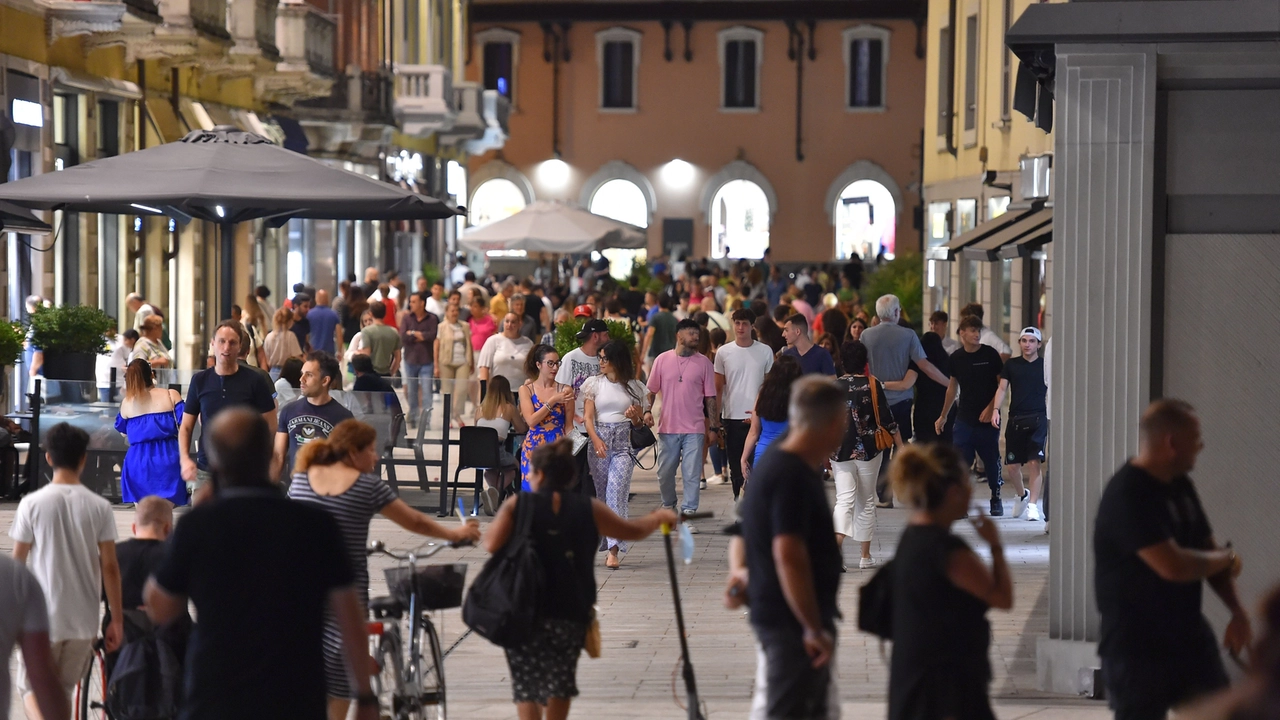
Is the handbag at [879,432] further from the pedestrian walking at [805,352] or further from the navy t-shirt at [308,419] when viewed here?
the navy t-shirt at [308,419]

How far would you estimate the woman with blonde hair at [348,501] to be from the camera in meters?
7.11

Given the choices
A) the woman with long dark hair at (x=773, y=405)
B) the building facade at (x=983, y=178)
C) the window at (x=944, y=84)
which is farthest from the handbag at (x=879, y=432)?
the window at (x=944, y=84)

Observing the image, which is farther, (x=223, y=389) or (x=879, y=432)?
(x=879, y=432)

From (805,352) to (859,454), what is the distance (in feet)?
8.74

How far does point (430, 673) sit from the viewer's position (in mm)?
7926

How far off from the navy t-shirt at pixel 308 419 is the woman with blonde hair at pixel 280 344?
718cm

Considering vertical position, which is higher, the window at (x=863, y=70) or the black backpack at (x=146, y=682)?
the window at (x=863, y=70)

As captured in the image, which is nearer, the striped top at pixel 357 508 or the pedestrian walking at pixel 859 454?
the striped top at pixel 357 508

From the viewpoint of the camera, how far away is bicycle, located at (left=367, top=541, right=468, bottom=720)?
728 centimetres

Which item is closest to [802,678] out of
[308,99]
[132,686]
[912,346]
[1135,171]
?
[132,686]

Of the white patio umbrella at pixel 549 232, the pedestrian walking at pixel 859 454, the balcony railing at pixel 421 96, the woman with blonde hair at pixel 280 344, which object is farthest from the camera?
the balcony railing at pixel 421 96

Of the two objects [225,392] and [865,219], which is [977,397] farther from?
[865,219]

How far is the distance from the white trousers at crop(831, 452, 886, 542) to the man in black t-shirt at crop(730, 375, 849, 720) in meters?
6.14

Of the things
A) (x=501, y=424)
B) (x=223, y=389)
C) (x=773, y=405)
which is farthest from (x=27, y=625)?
(x=501, y=424)
